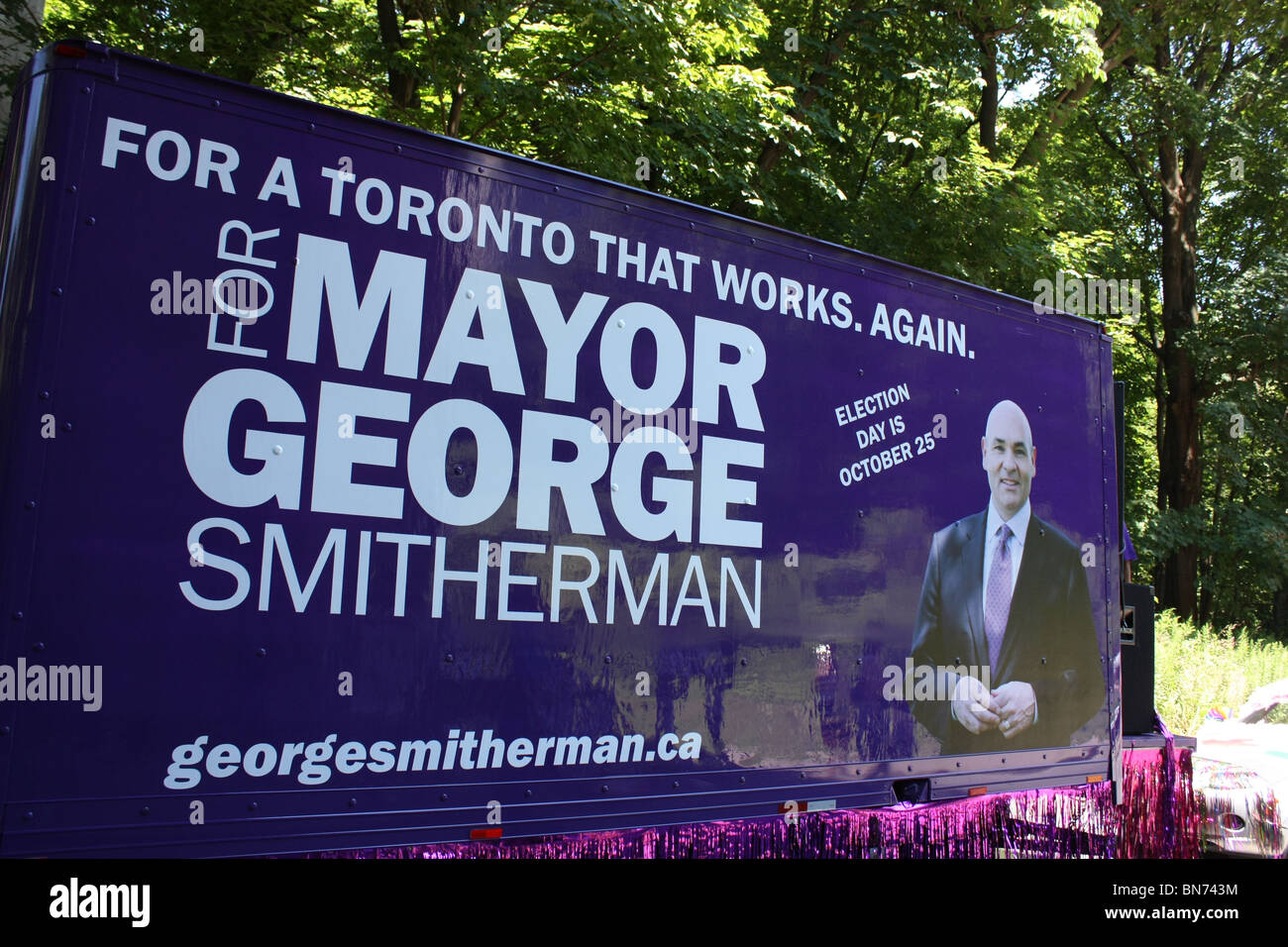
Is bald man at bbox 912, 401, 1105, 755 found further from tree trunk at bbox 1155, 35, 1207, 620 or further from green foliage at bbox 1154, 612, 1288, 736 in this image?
tree trunk at bbox 1155, 35, 1207, 620

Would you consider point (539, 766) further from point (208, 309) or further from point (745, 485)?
point (208, 309)

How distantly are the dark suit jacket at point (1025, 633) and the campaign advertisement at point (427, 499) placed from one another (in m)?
0.04

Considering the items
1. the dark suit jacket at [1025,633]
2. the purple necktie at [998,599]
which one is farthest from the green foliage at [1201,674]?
the purple necktie at [998,599]

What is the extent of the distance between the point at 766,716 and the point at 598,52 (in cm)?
774

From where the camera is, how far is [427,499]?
3.27 m

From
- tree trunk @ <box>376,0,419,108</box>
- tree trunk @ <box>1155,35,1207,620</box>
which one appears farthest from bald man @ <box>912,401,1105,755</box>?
tree trunk @ <box>1155,35,1207,620</box>

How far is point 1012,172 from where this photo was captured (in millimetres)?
13609

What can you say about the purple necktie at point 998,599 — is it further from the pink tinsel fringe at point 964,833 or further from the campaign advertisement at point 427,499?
the pink tinsel fringe at point 964,833

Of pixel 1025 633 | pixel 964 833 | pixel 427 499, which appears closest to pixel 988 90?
pixel 1025 633

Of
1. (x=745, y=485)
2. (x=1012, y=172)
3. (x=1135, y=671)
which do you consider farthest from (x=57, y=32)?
(x=1012, y=172)

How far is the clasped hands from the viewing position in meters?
4.66

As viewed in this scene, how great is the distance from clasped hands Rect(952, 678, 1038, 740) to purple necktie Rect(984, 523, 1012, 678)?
0.13 metres

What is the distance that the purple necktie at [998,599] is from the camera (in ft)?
15.7

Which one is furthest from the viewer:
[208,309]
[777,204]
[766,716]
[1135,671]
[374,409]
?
[777,204]
